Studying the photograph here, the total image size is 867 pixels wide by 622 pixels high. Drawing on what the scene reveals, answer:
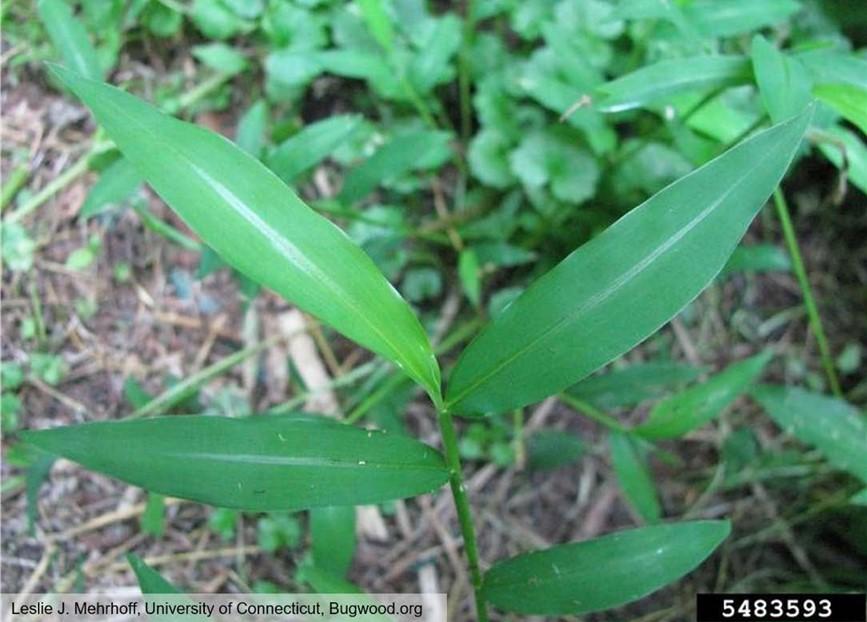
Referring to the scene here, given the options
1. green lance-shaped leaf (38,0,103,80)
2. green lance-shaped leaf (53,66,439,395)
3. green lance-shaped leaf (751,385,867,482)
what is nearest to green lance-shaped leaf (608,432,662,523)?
green lance-shaped leaf (751,385,867,482)

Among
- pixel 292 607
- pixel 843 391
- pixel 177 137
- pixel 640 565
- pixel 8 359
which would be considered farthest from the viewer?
pixel 843 391

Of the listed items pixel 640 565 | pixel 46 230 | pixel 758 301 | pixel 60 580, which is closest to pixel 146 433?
pixel 640 565

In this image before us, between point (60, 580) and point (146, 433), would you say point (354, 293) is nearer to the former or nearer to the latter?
point (146, 433)

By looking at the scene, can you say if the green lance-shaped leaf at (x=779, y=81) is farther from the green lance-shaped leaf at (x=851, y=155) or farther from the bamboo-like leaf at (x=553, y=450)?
the bamboo-like leaf at (x=553, y=450)

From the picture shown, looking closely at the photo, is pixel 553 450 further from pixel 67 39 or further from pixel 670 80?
pixel 67 39

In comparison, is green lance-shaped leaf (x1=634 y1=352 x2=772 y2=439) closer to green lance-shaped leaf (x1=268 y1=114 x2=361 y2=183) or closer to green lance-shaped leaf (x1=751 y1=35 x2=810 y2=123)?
green lance-shaped leaf (x1=751 y1=35 x2=810 y2=123)

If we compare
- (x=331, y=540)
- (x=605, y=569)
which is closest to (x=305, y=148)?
(x=331, y=540)
